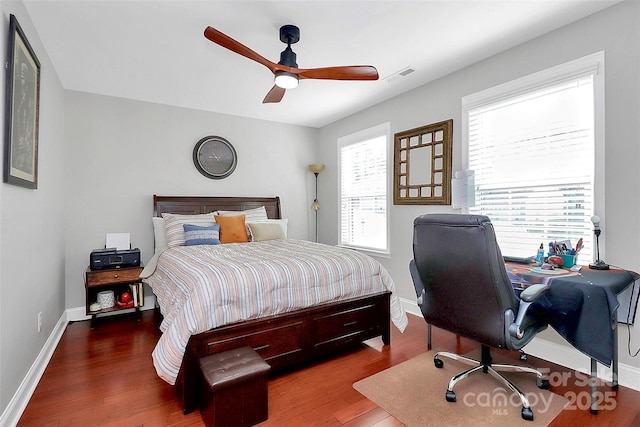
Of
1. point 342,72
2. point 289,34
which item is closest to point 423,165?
point 342,72

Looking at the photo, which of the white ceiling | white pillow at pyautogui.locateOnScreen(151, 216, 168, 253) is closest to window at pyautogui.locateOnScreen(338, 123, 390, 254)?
the white ceiling

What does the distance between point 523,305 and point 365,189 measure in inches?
117

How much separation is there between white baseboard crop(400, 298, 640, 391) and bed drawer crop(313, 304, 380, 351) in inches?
52.4

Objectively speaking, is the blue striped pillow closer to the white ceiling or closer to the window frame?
the white ceiling

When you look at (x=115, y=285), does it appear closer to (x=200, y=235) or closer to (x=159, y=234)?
(x=159, y=234)

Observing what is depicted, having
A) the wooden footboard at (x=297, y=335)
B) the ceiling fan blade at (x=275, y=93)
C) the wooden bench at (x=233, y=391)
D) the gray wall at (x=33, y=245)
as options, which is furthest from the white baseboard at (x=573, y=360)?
the gray wall at (x=33, y=245)

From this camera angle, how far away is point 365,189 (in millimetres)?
4605

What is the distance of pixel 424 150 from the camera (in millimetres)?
3621

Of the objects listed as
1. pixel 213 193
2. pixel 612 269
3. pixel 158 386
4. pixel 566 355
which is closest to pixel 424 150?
pixel 612 269

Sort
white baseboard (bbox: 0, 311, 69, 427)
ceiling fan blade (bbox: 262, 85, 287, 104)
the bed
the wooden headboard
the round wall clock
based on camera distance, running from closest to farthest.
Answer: white baseboard (bbox: 0, 311, 69, 427) → the bed → ceiling fan blade (bbox: 262, 85, 287, 104) → the wooden headboard → the round wall clock

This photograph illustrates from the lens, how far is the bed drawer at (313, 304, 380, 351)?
251 cm

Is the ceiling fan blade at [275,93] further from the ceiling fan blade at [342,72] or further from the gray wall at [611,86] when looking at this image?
the gray wall at [611,86]

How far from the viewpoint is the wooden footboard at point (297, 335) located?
1.96m

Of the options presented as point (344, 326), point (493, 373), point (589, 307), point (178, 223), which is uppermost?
point (178, 223)
